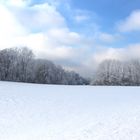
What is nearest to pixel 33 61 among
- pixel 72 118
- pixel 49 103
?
pixel 49 103

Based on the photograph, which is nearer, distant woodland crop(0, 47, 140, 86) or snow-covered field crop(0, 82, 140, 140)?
snow-covered field crop(0, 82, 140, 140)

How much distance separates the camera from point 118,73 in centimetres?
7288

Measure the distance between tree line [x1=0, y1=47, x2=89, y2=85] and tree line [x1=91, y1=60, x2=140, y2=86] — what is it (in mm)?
12398

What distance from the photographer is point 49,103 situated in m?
16.8

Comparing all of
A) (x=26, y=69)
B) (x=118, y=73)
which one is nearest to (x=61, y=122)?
(x=26, y=69)

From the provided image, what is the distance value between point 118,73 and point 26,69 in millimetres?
25938

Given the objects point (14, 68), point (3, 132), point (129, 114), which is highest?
point (14, 68)

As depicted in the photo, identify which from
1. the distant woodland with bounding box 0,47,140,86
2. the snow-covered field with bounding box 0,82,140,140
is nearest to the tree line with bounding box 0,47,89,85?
the distant woodland with bounding box 0,47,140,86

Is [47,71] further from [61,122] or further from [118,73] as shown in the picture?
[61,122]

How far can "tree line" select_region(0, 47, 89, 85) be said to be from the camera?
204ft

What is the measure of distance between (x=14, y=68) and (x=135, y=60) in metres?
39.4

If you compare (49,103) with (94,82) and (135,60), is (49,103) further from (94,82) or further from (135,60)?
(135,60)

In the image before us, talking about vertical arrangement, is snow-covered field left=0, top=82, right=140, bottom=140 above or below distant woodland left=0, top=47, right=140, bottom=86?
below

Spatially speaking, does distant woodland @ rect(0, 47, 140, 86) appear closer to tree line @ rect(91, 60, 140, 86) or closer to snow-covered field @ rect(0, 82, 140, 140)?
tree line @ rect(91, 60, 140, 86)
